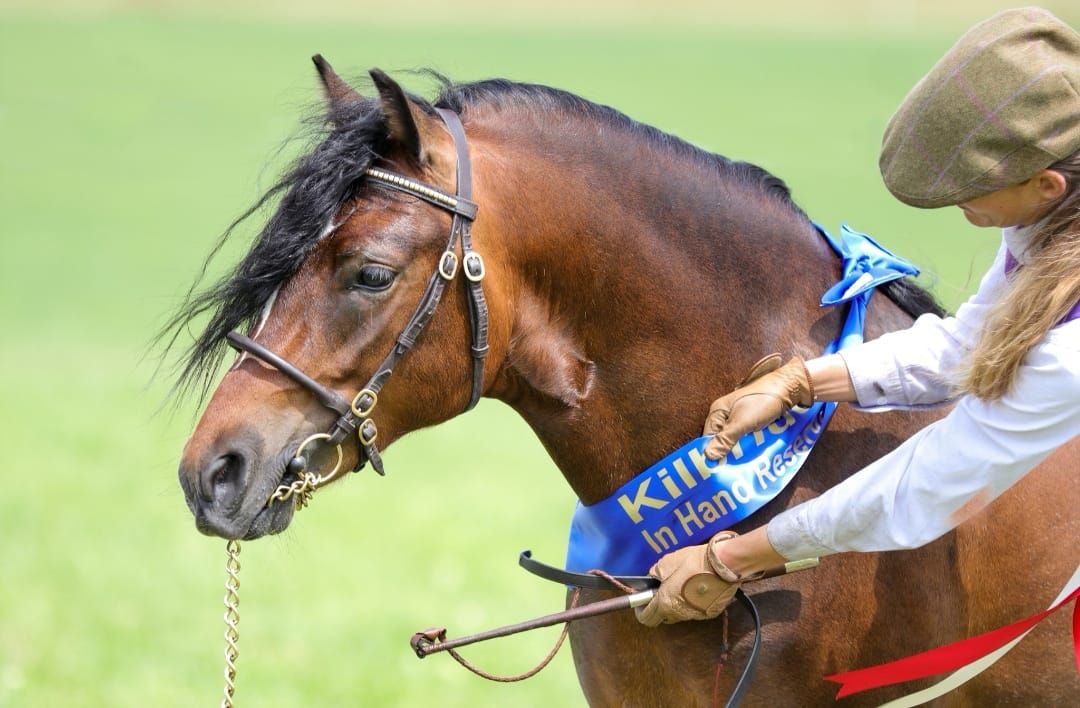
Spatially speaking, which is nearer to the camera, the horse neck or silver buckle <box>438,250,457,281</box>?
silver buckle <box>438,250,457,281</box>

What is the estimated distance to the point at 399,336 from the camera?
2686 mm

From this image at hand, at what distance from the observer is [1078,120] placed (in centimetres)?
244

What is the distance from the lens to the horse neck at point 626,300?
9.46 ft

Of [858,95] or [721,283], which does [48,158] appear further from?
[721,283]

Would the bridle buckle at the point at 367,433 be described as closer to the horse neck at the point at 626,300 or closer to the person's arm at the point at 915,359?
the horse neck at the point at 626,300

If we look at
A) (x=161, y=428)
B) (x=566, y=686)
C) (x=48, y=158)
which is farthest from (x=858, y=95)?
(x=566, y=686)

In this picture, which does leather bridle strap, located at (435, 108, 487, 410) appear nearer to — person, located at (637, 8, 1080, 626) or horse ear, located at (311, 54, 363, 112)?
horse ear, located at (311, 54, 363, 112)

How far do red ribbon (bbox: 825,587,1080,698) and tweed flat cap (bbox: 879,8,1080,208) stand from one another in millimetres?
943

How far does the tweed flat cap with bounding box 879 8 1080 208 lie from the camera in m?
2.43

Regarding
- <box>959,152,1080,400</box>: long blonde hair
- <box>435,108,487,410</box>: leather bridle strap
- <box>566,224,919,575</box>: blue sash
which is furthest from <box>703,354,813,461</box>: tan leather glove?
<box>435,108,487,410</box>: leather bridle strap

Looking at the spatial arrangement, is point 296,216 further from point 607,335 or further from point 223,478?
point 607,335

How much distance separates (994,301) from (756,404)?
556 mm

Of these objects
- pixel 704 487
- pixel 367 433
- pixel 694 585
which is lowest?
pixel 694 585

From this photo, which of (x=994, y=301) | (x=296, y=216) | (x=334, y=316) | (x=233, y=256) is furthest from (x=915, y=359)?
(x=233, y=256)
